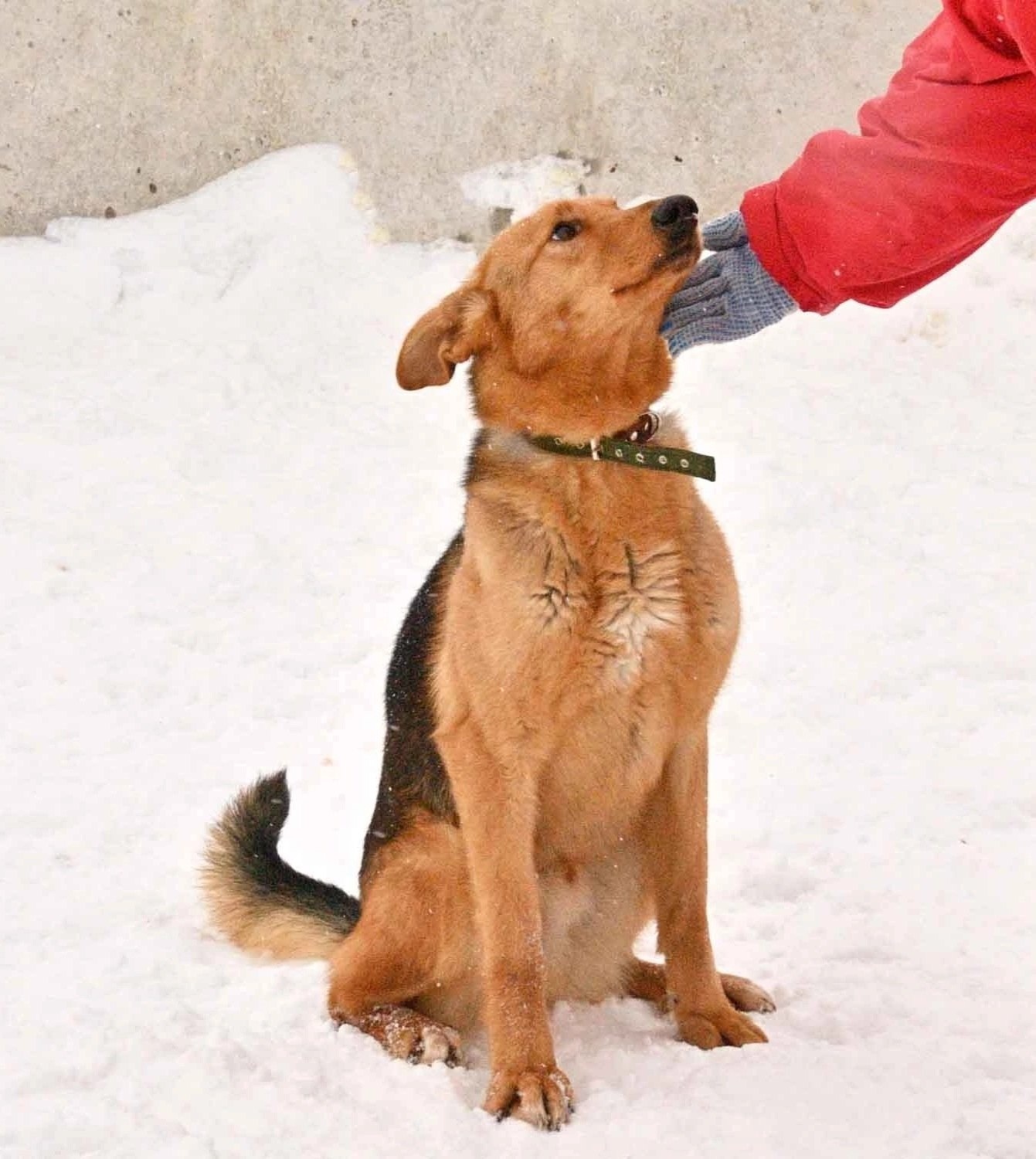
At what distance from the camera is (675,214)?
3074 mm

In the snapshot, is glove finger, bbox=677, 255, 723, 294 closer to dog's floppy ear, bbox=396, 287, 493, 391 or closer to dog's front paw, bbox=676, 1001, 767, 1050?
dog's floppy ear, bbox=396, 287, 493, 391

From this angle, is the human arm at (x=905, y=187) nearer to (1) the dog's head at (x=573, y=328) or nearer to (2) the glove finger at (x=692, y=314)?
(2) the glove finger at (x=692, y=314)

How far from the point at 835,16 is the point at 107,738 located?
540 centimetres

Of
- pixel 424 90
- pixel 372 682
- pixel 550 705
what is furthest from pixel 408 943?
pixel 424 90

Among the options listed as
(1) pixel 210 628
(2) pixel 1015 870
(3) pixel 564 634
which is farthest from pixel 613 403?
(1) pixel 210 628

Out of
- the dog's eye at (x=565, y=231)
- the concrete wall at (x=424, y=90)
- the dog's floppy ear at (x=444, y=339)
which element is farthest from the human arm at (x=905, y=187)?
the concrete wall at (x=424, y=90)

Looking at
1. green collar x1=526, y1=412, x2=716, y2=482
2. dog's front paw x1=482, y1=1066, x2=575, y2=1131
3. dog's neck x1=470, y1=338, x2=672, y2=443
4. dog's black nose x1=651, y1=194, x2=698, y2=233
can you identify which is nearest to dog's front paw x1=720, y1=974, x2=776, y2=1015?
dog's front paw x1=482, y1=1066, x2=575, y2=1131

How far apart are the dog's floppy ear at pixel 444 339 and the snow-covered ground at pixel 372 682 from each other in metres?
1.50

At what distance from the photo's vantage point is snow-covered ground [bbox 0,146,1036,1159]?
273cm

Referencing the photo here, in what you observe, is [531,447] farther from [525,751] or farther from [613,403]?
[525,751]

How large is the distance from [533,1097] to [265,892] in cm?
113

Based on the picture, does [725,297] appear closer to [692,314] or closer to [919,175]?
[692,314]

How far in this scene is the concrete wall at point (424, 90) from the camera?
743 cm

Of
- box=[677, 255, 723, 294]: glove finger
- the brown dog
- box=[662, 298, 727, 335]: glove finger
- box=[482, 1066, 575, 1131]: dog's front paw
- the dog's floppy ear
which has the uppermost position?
box=[677, 255, 723, 294]: glove finger
